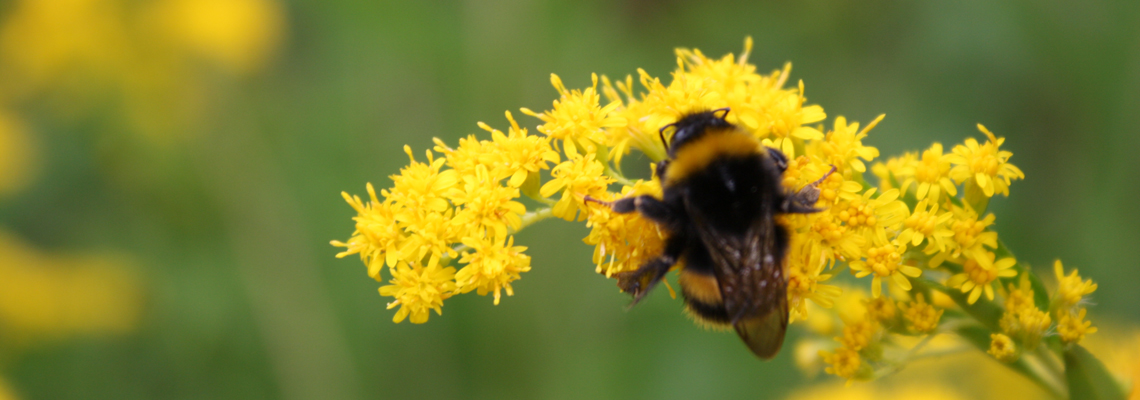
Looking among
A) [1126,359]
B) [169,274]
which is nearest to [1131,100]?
[1126,359]

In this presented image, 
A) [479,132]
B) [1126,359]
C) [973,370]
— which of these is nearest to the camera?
[1126,359]

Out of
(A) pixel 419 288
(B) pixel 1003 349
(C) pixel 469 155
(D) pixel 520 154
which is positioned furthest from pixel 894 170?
(A) pixel 419 288

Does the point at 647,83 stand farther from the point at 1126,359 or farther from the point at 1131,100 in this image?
the point at 1131,100

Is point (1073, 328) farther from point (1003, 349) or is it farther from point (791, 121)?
point (791, 121)

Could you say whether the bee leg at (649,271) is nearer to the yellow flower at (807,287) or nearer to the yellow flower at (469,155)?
the yellow flower at (807,287)

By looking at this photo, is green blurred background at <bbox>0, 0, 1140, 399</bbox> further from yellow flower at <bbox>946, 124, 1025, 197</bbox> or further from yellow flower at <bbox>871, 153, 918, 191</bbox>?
yellow flower at <bbox>946, 124, 1025, 197</bbox>
